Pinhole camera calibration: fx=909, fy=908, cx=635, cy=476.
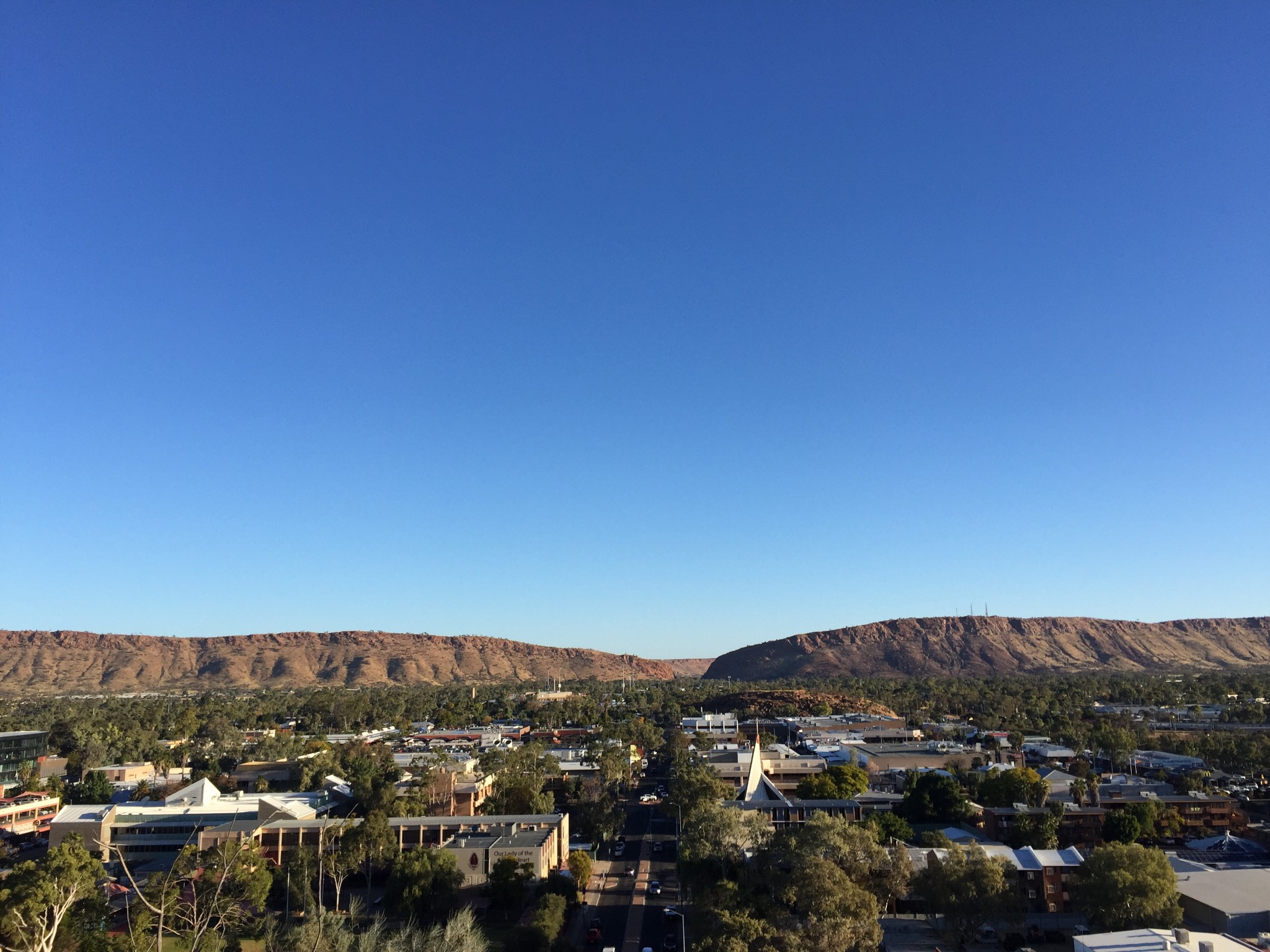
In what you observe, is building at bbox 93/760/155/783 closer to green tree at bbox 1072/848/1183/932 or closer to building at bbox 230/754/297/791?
building at bbox 230/754/297/791

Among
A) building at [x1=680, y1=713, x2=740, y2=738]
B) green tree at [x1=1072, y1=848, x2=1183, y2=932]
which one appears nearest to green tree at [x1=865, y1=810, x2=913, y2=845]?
green tree at [x1=1072, y1=848, x2=1183, y2=932]

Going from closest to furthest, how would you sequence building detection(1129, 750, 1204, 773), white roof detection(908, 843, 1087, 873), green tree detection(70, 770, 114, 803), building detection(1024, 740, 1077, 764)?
white roof detection(908, 843, 1087, 873) < green tree detection(70, 770, 114, 803) < building detection(1129, 750, 1204, 773) < building detection(1024, 740, 1077, 764)

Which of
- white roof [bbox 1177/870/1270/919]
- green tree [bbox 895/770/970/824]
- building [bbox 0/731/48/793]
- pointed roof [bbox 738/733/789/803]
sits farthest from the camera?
building [bbox 0/731/48/793]

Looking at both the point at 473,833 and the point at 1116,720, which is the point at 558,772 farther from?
the point at 1116,720

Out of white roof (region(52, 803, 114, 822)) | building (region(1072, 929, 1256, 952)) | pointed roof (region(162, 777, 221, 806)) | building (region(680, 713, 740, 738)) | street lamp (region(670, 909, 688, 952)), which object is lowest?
street lamp (region(670, 909, 688, 952))

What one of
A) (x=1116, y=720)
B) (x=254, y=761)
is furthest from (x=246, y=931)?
(x=1116, y=720)

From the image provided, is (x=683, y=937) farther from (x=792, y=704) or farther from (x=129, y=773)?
(x=792, y=704)

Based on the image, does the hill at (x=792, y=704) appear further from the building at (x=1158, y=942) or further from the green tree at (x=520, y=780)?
the building at (x=1158, y=942)
